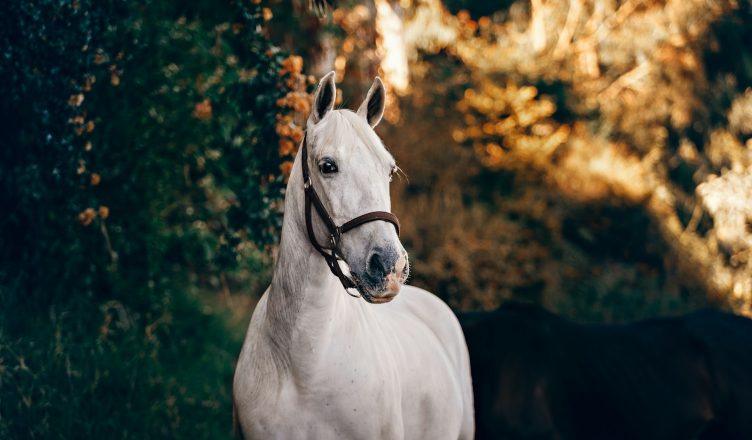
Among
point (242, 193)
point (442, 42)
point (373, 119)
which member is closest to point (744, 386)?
point (373, 119)

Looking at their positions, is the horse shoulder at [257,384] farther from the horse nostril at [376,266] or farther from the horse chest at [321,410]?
the horse nostril at [376,266]

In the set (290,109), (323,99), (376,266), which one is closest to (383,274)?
(376,266)

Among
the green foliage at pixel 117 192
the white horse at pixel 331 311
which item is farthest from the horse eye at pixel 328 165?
the green foliage at pixel 117 192

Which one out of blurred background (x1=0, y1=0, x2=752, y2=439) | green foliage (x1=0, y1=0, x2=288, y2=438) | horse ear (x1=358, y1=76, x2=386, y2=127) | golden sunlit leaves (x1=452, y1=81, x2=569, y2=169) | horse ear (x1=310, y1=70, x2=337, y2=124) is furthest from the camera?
golden sunlit leaves (x1=452, y1=81, x2=569, y2=169)

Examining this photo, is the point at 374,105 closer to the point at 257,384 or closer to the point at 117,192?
the point at 257,384

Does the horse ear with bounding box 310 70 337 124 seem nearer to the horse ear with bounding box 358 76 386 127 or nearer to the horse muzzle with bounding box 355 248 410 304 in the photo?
the horse ear with bounding box 358 76 386 127

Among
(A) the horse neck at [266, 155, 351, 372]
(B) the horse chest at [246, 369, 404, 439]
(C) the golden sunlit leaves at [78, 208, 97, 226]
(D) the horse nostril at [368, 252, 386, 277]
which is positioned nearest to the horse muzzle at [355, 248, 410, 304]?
(D) the horse nostril at [368, 252, 386, 277]

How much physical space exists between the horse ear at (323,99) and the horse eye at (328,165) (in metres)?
0.25

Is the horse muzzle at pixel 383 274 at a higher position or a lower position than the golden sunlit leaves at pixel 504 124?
lower

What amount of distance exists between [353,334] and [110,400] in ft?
8.48

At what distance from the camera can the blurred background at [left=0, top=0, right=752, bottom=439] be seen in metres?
5.14

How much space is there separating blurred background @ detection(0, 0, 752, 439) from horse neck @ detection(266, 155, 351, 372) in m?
2.06

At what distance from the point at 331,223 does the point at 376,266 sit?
0.96 ft

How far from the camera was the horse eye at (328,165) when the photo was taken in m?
2.88
